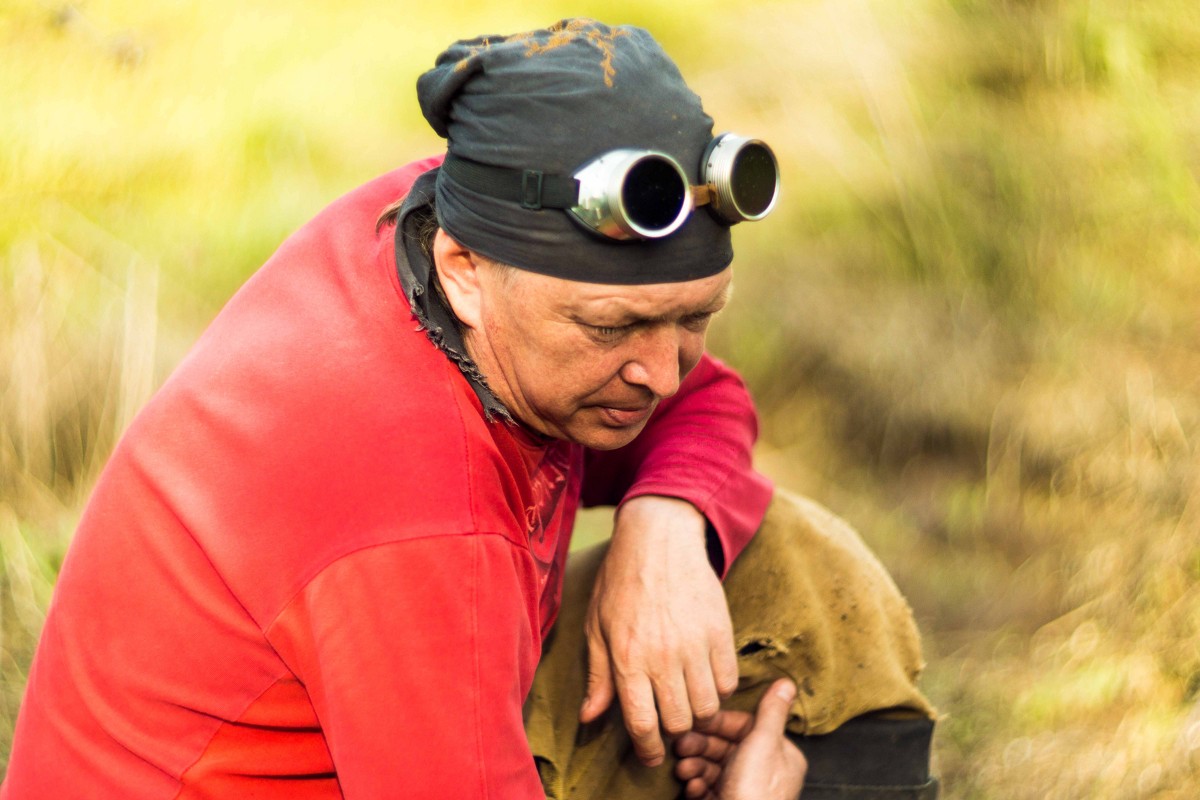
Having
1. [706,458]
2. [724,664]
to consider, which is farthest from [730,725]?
[706,458]

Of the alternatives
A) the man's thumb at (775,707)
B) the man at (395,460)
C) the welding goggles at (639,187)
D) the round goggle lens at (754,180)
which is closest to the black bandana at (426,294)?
the man at (395,460)

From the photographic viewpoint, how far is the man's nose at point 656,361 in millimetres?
1604

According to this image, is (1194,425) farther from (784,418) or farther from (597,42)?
(597,42)

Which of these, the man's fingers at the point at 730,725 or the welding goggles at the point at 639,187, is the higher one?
the welding goggles at the point at 639,187

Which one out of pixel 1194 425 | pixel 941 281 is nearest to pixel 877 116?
pixel 941 281

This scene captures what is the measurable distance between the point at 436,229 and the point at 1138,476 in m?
2.12

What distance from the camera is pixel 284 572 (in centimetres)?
140

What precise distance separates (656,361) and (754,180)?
25cm

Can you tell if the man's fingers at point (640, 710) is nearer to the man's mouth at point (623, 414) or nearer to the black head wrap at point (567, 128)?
Result: the man's mouth at point (623, 414)

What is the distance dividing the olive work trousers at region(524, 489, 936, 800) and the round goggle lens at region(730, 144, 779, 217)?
31.0 inches

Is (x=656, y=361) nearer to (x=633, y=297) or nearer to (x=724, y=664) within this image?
(x=633, y=297)

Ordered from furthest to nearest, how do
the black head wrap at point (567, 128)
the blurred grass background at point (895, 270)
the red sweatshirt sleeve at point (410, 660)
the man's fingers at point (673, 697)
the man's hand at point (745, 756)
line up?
1. the blurred grass background at point (895, 270)
2. the man's hand at point (745, 756)
3. the man's fingers at point (673, 697)
4. the black head wrap at point (567, 128)
5. the red sweatshirt sleeve at point (410, 660)

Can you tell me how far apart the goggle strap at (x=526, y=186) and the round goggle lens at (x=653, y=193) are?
75 millimetres

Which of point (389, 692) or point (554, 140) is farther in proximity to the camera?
point (554, 140)
